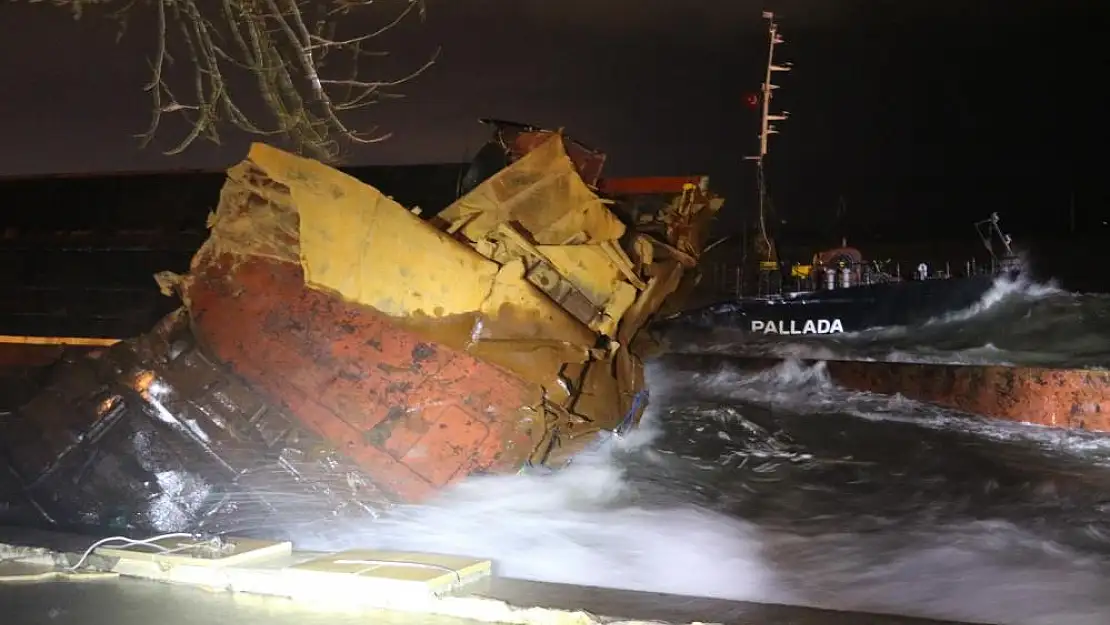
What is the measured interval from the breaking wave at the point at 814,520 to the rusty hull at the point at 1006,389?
34 centimetres

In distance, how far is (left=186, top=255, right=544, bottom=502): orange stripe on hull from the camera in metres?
5.05

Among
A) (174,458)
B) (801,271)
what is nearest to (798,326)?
(801,271)

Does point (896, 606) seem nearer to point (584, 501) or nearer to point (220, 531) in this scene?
point (584, 501)

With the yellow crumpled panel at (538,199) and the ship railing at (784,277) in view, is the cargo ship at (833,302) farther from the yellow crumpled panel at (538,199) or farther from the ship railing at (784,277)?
the yellow crumpled panel at (538,199)

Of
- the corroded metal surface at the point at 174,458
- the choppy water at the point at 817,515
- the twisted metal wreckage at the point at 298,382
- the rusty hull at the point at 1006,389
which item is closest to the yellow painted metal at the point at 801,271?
the rusty hull at the point at 1006,389

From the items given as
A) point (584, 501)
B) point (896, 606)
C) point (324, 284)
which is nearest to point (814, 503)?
point (584, 501)

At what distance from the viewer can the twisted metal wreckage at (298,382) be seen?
505cm

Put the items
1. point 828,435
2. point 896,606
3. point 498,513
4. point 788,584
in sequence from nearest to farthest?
point 896,606 < point 788,584 < point 498,513 < point 828,435

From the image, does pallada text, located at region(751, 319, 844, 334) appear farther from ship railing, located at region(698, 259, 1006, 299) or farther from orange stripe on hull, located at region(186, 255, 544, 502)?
orange stripe on hull, located at region(186, 255, 544, 502)

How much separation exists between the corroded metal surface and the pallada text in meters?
12.3

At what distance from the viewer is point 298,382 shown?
5.08 metres

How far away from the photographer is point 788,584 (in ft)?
15.3

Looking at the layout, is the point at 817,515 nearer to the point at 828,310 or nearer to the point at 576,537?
the point at 576,537

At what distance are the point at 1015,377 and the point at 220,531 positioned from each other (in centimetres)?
933
